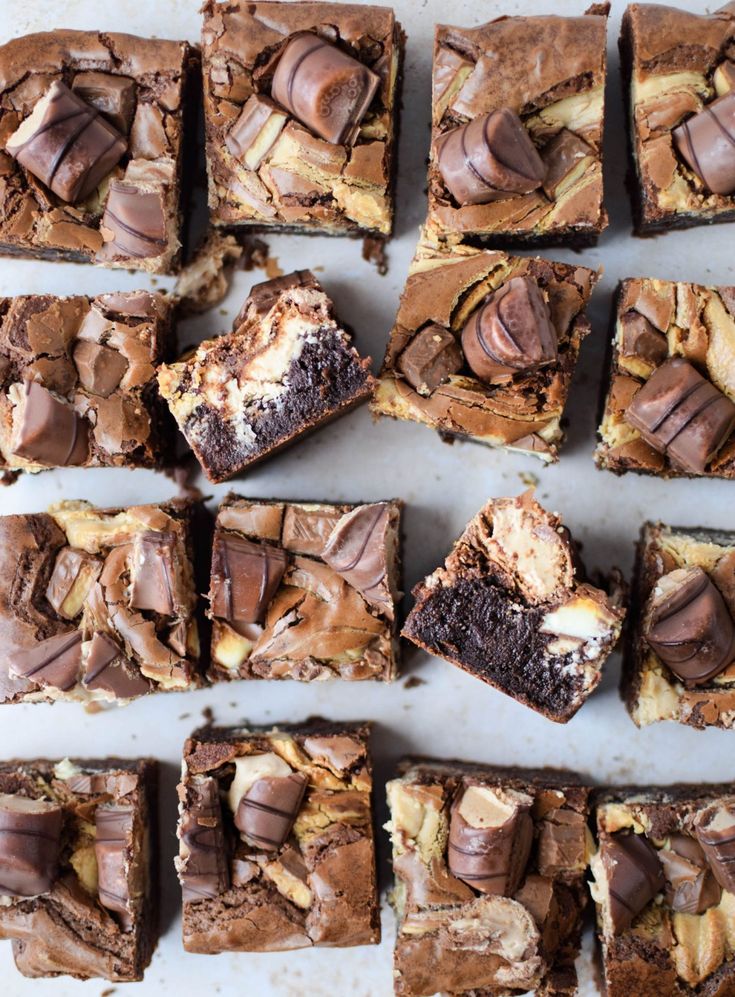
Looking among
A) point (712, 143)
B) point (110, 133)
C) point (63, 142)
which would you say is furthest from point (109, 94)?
point (712, 143)

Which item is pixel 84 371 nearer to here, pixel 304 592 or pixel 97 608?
pixel 97 608

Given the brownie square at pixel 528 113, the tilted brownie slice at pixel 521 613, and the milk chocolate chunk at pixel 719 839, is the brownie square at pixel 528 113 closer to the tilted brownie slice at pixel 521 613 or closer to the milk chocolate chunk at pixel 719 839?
the tilted brownie slice at pixel 521 613

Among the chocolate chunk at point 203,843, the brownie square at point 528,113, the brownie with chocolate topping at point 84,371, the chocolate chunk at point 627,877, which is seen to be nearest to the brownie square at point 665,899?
the chocolate chunk at point 627,877

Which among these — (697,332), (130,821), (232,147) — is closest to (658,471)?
(697,332)

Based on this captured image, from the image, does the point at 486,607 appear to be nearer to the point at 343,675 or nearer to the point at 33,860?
the point at 343,675

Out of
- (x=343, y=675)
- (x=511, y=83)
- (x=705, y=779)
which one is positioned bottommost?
(x=705, y=779)

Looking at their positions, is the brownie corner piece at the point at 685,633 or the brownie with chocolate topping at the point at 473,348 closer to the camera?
the brownie corner piece at the point at 685,633
